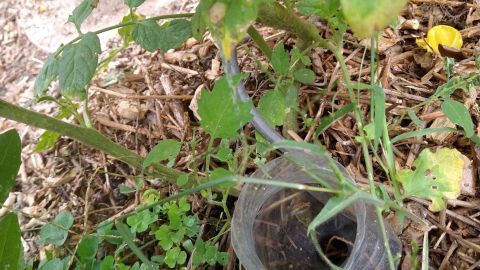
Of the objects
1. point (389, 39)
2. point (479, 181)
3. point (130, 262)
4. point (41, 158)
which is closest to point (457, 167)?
point (479, 181)

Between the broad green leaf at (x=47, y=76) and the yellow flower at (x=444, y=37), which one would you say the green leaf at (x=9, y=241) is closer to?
the broad green leaf at (x=47, y=76)

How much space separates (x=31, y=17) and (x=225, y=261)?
1387 millimetres

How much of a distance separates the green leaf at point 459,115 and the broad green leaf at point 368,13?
0.63 m

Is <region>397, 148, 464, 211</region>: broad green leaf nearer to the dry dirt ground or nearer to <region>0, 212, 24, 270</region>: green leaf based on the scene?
the dry dirt ground

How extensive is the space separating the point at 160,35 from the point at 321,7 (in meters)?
0.32

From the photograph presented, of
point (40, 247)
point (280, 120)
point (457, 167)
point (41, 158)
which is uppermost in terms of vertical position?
point (280, 120)

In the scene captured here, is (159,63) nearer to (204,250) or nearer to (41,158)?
(41,158)

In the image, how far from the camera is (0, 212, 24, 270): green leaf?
3.12ft

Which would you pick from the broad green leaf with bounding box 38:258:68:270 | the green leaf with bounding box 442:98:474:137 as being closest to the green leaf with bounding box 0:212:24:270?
the broad green leaf with bounding box 38:258:68:270

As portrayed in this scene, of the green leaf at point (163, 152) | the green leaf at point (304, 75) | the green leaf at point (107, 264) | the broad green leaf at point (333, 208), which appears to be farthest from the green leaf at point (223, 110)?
the green leaf at point (107, 264)

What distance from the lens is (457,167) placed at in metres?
1.10

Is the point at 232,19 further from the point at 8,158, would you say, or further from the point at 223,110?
the point at 8,158

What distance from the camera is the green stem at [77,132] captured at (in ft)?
2.99

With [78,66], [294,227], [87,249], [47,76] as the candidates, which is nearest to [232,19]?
[78,66]
